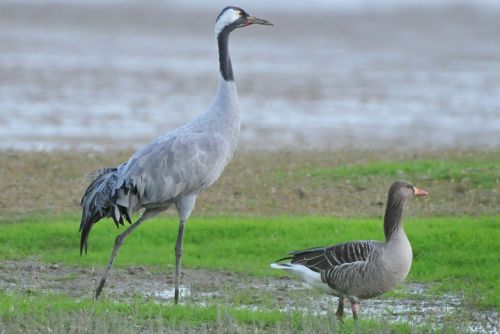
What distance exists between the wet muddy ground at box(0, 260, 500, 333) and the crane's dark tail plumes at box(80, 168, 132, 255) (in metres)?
0.66

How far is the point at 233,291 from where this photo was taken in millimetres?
11156

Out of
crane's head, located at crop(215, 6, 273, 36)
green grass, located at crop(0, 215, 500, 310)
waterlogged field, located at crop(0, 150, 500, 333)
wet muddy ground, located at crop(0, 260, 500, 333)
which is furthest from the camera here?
green grass, located at crop(0, 215, 500, 310)

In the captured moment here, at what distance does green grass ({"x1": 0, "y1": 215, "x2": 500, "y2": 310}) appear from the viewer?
12216mm

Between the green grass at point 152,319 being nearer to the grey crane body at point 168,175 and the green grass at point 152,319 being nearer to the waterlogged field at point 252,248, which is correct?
the waterlogged field at point 252,248

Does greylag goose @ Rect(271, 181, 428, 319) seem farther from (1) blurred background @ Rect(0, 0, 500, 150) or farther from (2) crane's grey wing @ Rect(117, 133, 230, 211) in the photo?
(1) blurred background @ Rect(0, 0, 500, 150)

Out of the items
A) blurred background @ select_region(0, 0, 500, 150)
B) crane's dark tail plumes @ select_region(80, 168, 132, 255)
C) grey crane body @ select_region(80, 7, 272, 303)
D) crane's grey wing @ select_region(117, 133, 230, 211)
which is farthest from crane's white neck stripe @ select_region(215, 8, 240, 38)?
blurred background @ select_region(0, 0, 500, 150)

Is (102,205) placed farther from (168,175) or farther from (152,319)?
(152,319)

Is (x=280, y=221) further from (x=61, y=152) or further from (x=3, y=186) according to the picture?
(x=61, y=152)

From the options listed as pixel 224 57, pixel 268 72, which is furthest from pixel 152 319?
pixel 268 72

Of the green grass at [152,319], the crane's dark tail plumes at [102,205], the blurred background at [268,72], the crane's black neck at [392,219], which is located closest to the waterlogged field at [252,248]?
the green grass at [152,319]

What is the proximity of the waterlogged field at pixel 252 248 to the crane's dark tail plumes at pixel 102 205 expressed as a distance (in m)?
0.17

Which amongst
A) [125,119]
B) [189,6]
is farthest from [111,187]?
[189,6]

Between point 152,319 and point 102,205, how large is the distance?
179cm

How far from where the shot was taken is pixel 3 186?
16062mm
